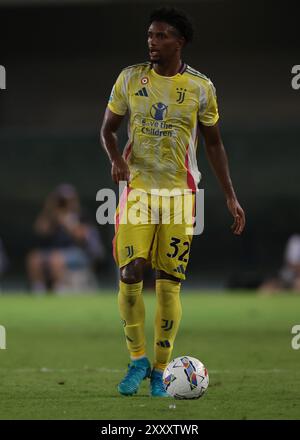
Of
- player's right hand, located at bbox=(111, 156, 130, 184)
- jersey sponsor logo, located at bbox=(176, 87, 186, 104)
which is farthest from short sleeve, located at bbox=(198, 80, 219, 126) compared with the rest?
player's right hand, located at bbox=(111, 156, 130, 184)

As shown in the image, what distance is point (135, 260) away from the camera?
7387 millimetres

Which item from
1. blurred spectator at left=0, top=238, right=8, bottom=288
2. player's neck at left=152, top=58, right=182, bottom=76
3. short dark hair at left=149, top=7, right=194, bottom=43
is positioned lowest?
blurred spectator at left=0, top=238, right=8, bottom=288

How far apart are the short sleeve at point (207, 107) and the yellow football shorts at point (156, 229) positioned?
0.56m

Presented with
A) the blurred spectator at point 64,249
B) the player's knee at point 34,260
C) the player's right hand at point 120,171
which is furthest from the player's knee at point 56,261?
the player's right hand at point 120,171

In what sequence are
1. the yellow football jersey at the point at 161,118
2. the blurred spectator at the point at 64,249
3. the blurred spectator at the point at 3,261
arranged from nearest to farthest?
1. the yellow football jersey at the point at 161,118
2. the blurred spectator at the point at 64,249
3. the blurred spectator at the point at 3,261

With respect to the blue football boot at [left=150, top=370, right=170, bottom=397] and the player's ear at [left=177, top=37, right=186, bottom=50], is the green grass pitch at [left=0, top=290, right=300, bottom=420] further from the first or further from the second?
the player's ear at [left=177, top=37, right=186, bottom=50]

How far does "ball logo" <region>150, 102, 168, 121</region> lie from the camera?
7.47 meters

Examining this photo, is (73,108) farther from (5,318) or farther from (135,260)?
(135,260)

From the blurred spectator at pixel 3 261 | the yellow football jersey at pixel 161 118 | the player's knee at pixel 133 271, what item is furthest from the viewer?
the blurred spectator at pixel 3 261

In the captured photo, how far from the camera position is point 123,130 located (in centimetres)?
2042

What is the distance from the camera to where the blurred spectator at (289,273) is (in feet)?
61.8

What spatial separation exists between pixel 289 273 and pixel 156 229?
11991 mm

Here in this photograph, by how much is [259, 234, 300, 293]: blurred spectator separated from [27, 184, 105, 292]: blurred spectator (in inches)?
124

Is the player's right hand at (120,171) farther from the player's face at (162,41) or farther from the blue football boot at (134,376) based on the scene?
the blue football boot at (134,376)
